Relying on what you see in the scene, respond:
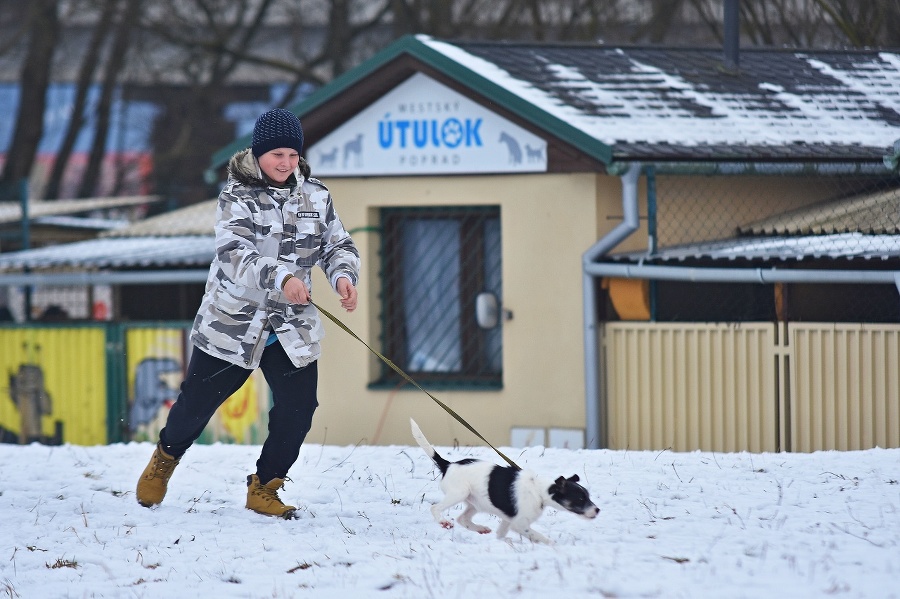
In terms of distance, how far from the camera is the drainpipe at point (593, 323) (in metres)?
10.9

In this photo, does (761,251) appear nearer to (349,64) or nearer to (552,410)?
(552,410)

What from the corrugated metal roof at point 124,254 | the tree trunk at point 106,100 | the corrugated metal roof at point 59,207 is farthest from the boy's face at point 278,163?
the tree trunk at point 106,100

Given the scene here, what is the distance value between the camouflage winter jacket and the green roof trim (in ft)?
16.3

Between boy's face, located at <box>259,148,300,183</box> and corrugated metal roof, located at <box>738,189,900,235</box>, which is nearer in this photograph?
boy's face, located at <box>259,148,300,183</box>

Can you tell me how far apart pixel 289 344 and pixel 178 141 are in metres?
27.1

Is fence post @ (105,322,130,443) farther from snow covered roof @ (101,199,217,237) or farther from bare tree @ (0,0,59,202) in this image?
bare tree @ (0,0,59,202)

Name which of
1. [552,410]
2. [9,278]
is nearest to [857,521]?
[552,410]

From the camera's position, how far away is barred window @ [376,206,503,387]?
1197cm

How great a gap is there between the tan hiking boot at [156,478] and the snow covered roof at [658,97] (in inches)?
210

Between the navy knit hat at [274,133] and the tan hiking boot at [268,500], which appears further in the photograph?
the tan hiking boot at [268,500]

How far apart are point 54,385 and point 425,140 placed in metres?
5.41

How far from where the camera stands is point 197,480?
7.11 meters

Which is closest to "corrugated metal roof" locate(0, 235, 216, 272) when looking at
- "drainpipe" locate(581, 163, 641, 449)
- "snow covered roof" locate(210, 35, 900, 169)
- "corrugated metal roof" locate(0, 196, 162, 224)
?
"snow covered roof" locate(210, 35, 900, 169)

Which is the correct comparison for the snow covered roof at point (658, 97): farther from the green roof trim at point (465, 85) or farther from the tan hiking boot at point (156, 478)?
the tan hiking boot at point (156, 478)
